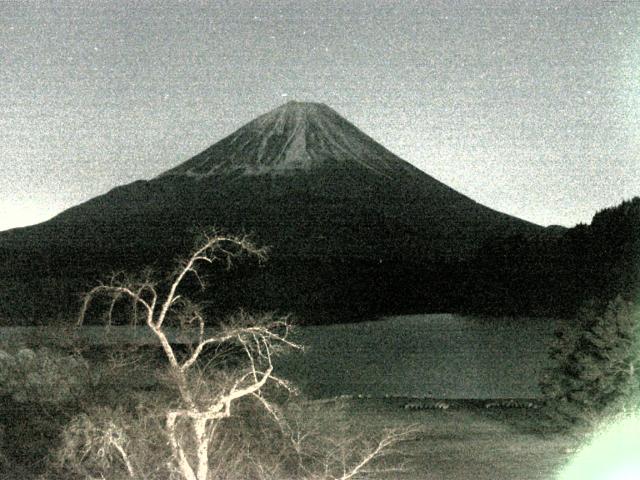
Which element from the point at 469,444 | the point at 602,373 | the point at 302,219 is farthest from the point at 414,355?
the point at 302,219

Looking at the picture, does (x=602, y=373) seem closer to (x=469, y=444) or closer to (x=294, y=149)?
(x=469, y=444)

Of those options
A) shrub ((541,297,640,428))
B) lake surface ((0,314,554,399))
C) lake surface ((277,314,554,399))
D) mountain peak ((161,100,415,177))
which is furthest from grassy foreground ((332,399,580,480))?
mountain peak ((161,100,415,177))

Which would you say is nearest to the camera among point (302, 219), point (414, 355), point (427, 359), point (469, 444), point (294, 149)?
point (469, 444)

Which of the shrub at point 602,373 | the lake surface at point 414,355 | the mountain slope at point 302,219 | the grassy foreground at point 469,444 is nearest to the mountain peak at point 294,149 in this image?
the mountain slope at point 302,219

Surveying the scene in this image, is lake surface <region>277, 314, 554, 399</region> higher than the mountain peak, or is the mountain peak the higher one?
the mountain peak

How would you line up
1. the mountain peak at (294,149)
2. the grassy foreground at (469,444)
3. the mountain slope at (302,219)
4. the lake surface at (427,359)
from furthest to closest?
the mountain peak at (294,149) < the mountain slope at (302,219) < the lake surface at (427,359) < the grassy foreground at (469,444)

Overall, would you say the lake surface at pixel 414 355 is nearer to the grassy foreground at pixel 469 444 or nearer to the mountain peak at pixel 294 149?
the grassy foreground at pixel 469 444

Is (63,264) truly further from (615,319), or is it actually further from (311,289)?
(615,319)

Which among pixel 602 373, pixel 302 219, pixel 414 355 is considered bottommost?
pixel 414 355

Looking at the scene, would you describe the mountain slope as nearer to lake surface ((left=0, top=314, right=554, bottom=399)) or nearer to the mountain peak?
the mountain peak
